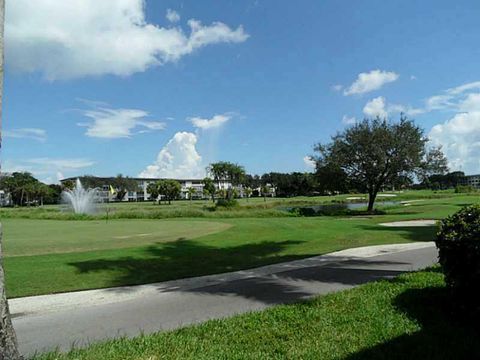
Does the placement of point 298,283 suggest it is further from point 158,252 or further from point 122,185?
point 122,185

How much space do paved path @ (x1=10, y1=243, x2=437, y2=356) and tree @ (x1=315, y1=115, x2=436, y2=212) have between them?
3020cm

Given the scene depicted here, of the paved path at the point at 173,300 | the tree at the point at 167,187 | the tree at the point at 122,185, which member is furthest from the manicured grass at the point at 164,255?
the tree at the point at 122,185

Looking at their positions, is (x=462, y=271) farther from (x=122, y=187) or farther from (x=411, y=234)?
(x=122, y=187)

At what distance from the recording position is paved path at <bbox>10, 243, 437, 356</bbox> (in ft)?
22.7

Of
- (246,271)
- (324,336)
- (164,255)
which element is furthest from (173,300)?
(164,255)

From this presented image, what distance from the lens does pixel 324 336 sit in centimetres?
592

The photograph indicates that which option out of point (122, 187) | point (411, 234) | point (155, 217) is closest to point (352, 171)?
point (155, 217)

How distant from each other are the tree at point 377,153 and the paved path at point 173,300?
1189 inches

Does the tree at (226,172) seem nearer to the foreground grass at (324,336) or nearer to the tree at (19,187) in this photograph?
the tree at (19,187)

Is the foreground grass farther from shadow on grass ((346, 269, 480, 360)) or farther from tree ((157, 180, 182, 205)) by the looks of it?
tree ((157, 180, 182, 205))

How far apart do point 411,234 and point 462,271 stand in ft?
51.5

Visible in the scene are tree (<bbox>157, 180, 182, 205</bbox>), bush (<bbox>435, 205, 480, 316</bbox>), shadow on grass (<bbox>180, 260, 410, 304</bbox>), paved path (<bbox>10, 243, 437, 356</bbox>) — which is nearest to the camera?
bush (<bbox>435, 205, 480, 316</bbox>)

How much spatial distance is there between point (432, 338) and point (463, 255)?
1415 millimetres

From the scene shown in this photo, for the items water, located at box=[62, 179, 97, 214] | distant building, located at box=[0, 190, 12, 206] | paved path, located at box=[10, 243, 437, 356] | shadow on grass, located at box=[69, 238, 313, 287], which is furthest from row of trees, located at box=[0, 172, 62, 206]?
paved path, located at box=[10, 243, 437, 356]
